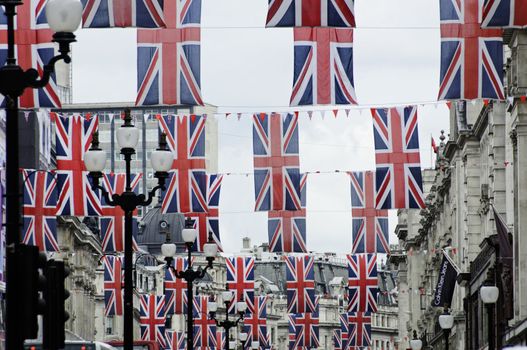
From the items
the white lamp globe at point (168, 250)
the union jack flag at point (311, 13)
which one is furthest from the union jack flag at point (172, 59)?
the white lamp globe at point (168, 250)

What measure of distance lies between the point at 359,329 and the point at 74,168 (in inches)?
1768

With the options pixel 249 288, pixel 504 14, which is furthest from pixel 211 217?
pixel 504 14

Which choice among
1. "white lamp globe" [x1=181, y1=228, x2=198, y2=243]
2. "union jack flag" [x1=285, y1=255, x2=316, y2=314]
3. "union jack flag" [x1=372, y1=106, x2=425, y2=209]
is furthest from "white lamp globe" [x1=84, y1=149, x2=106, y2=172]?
"union jack flag" [x1=285, y1=255, x2=316, y2=314]

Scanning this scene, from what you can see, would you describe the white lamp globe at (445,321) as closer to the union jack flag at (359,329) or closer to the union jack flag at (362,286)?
the union jack flag at (362,286)

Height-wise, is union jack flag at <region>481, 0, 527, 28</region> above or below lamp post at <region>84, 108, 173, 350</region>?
above

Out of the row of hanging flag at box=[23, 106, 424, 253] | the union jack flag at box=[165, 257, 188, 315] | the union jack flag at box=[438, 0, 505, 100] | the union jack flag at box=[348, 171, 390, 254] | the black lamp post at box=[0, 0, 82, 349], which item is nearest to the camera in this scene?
the black lamp post at box=[0, 0, 82, 349]

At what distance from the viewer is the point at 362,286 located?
252ft

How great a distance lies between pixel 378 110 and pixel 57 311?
23999 mm

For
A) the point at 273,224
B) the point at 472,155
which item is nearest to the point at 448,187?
the point at 472,155

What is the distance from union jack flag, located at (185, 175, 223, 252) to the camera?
2135 inches

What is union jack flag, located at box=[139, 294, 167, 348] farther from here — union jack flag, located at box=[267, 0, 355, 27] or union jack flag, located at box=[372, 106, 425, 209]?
union jack flag, located at box=[267, 0, 355, 27]

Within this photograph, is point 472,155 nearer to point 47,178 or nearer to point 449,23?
point 47,178

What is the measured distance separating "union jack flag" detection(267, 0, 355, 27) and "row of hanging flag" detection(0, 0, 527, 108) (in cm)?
2

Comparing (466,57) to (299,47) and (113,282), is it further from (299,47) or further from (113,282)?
(113,282)
